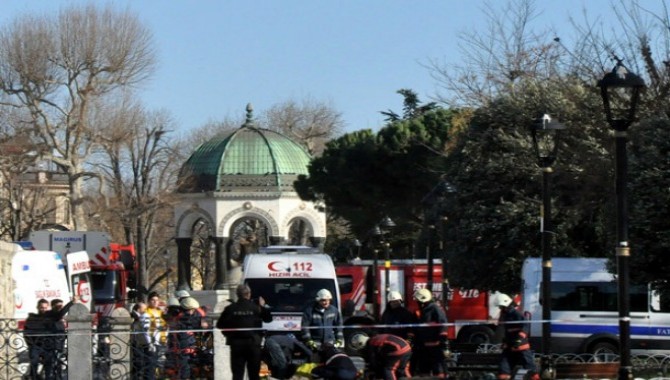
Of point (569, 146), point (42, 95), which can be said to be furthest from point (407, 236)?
point (569, 146)

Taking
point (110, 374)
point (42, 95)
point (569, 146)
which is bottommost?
point (110, 374)

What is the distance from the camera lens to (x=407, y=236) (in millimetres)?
61500

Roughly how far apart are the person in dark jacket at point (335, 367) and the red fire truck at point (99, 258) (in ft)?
62.2

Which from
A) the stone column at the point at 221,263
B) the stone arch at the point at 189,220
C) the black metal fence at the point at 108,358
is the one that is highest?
the stone arch at the point at 189,220

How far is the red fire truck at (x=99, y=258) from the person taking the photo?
3597cm

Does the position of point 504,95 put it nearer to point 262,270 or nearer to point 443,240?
point 443,240

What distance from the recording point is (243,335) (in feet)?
63.9

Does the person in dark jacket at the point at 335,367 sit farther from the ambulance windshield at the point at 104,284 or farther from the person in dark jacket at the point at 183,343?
the ambulance windshield at the point at 104,284

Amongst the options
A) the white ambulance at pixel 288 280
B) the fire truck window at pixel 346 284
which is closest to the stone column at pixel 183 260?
the fire truck window at pixel 346 284

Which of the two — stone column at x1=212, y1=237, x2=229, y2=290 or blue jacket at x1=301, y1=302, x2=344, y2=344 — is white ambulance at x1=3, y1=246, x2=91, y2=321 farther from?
stone column at x1=212, y1=237, x2=229, y2=290

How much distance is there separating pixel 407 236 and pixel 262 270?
1342 inches

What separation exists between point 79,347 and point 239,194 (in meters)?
47.7

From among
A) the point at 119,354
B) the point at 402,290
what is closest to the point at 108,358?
the point at 119,354

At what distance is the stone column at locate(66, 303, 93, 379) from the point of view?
20.6 meters
